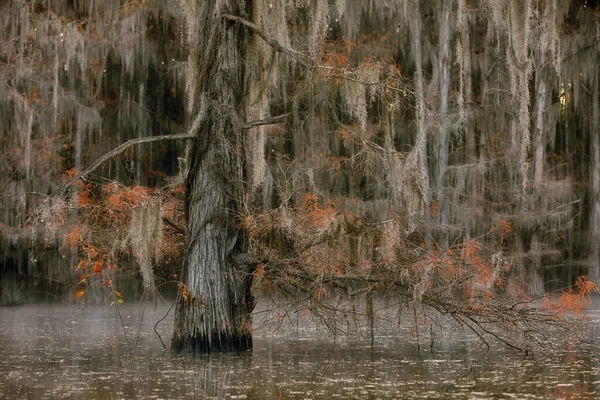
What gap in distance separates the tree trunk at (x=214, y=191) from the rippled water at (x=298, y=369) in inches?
14.3

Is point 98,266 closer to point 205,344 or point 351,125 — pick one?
point 205,344

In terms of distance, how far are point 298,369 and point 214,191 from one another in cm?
234

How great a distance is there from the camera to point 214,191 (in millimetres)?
11695

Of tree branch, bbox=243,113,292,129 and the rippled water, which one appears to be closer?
the rippled water

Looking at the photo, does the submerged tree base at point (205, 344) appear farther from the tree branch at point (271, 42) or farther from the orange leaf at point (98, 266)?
the tree branch at point (271, 42)

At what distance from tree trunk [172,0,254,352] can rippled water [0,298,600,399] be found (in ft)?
1.19

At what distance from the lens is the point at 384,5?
77.8ft

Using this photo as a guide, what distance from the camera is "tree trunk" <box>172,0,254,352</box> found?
1150 cm

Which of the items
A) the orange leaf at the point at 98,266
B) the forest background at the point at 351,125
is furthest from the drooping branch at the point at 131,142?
the forest background at the point at 351,125

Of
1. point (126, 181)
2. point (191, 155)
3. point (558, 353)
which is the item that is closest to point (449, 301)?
point (558, 353)

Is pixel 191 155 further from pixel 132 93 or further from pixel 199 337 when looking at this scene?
pixel 132 93

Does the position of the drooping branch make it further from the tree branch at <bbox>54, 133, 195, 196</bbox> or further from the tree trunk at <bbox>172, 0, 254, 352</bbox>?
the tree trunk at <bbox>172, 0, 254, 352</bbox>

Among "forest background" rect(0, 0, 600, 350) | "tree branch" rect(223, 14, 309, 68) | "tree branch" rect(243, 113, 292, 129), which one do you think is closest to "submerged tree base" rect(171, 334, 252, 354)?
"tree branch" rect(243, 113, 292, 129)

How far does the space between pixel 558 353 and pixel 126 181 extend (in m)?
14.7
